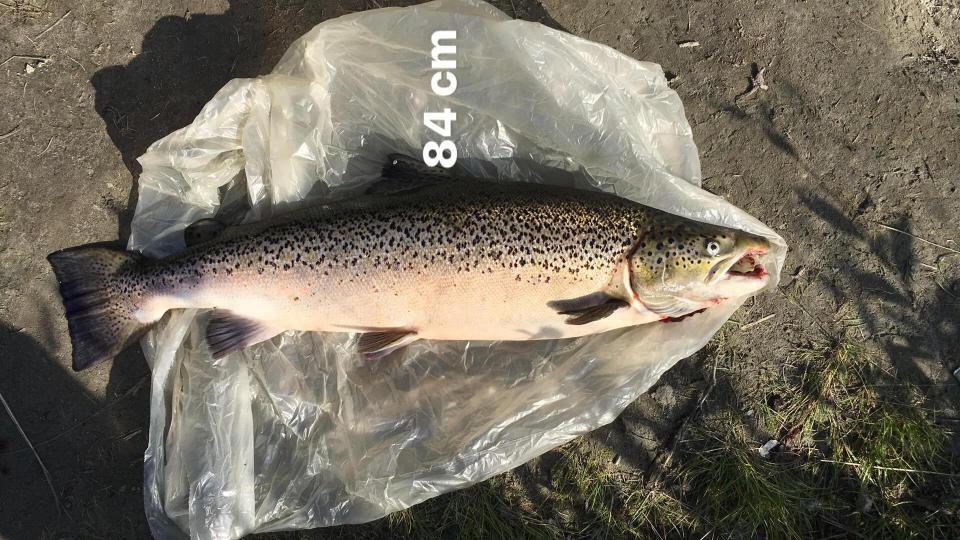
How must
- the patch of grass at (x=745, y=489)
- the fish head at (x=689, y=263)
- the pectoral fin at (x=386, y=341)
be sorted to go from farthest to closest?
the patch of grass at (x=745, y=489)
the pectoral fin at (x=386, y=341)
the fish head at (x=689, y=263)

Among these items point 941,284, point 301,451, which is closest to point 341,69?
point 301,451

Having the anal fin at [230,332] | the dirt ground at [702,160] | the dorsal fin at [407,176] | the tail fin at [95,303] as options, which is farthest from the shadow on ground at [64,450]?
the dorsal fin at [407,176]

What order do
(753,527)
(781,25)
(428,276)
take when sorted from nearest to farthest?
1. (428,276)
2. (753,527)
3. (781,25)

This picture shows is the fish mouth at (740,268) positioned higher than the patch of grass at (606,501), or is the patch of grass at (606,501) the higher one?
the fish mouth at (740,268)

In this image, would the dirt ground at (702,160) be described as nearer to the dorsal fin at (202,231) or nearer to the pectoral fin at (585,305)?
the dorsal fin at (202,231)

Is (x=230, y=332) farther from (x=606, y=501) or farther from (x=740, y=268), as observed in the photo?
(x=740, y=268)

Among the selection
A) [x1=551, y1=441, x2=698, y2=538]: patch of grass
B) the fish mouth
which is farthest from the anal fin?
the fish mouth

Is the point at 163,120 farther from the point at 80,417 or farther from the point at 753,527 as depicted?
the point at 753,527
